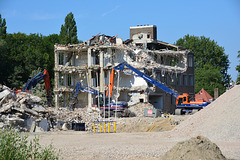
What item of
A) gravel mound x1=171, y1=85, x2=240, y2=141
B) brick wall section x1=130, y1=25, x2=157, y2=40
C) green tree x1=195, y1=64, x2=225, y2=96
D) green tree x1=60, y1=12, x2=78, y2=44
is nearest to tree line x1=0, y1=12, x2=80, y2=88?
green tree x1=60, y1=12, x2=78, y2=44

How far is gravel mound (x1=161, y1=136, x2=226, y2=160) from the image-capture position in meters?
14.5

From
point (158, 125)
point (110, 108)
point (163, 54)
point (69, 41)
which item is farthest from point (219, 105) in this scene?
point (69, 41)

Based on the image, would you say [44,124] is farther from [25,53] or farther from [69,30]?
[69,30]

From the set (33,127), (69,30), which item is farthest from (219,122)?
(69,30)

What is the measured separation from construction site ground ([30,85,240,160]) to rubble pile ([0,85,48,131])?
6789mm

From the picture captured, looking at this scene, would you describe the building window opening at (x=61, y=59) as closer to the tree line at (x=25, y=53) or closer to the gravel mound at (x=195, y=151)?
the tree line at (x=25, y=53)

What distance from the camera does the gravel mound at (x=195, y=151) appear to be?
14539 mm

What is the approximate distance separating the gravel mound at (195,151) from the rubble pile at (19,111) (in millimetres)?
17526

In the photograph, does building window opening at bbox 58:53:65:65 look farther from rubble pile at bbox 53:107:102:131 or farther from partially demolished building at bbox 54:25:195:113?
rubble pile at bbox 53:107:102:131

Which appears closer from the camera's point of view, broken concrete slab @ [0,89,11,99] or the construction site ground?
the construction site ground

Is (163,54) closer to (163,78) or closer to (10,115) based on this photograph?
(163,78)

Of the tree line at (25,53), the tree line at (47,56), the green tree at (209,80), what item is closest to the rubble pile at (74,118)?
the tree line at (25,53)

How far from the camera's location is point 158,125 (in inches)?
1350

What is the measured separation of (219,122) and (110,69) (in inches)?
1333
